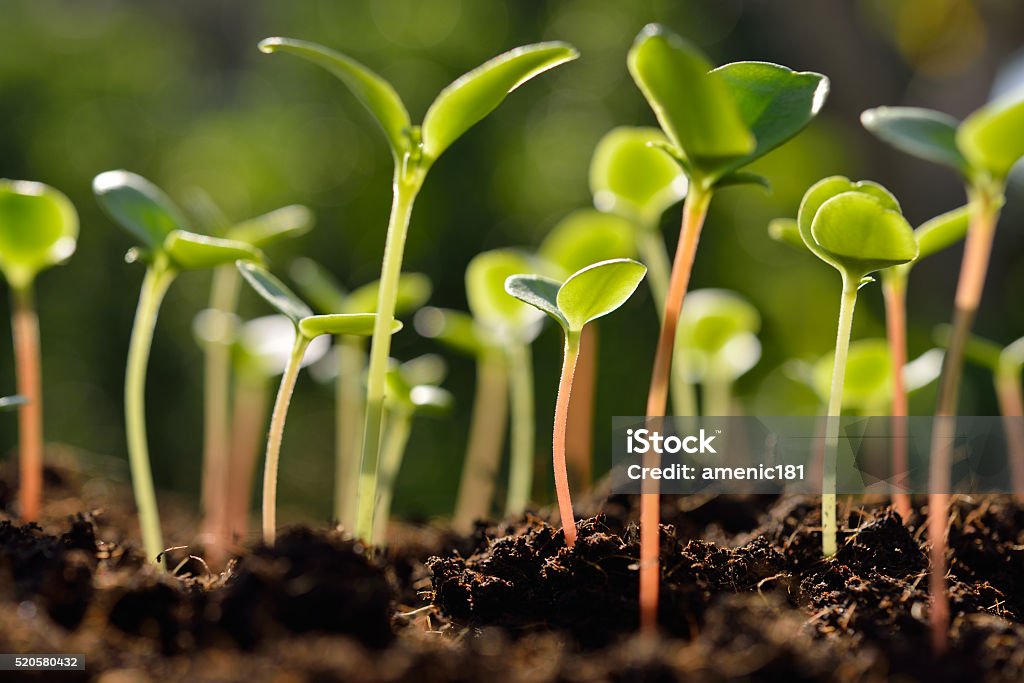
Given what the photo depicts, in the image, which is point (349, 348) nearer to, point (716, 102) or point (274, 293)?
point (274, 293)

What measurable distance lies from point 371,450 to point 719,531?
0.30 m

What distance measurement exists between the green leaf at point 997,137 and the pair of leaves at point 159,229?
0.50 meters

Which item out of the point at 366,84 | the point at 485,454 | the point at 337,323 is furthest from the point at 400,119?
the point at 485,454

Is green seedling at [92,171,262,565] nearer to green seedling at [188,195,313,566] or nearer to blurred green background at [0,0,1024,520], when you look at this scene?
green seedling at [188,195,313,566]

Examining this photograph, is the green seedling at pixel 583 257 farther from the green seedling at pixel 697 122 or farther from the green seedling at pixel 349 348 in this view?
the green seedling at pixel 697 122

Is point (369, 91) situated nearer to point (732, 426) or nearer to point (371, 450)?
point (371, 450)

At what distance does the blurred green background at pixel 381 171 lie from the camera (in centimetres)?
238

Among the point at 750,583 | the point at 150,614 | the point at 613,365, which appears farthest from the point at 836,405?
the point at 613,365

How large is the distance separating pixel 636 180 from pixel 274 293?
14.7 inches

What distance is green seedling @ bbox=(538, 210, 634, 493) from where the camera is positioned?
850mm

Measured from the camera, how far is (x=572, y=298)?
50cm

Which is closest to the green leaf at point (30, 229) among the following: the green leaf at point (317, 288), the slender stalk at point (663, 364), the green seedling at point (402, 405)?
the green leaf at point (317, 288)

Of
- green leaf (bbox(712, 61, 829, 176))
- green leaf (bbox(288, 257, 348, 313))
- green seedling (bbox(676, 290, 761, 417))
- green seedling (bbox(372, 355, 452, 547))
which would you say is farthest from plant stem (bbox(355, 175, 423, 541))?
green seedling (bbox(676, 290, 761, 417))

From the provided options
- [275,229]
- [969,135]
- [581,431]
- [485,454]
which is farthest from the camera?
[485,454]
